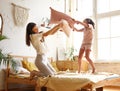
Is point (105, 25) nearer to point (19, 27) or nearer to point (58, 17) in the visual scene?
point (19, 27)

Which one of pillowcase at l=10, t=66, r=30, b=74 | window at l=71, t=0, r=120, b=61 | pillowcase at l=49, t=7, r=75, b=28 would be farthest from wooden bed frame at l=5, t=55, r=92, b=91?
window at l=71, t=0, r=120, b=61

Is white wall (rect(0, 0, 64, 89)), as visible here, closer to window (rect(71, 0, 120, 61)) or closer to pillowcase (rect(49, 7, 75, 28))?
window (rect(71, 0, 120, 61))

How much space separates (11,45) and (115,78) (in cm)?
239

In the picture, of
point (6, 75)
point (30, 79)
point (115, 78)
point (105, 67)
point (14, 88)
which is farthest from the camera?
point (105, 67)

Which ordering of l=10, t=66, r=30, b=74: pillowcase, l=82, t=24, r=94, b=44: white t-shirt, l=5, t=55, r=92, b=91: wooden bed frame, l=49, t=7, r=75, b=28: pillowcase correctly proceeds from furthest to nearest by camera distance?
l=10, t=66, r=30, b=74: pillowcase < l=82, t=24, r=94, b=44: white t-shirt < l=49, t=7, r=75, b=28: pillowcase < l=5, t=55, r=92, b=91: wooden bed frame

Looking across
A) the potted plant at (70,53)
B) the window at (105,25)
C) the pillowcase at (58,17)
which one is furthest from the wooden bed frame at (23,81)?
the window at (105,25)

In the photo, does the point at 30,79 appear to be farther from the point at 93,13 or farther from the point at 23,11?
the point at 93,13

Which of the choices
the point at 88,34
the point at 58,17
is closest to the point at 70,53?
the point at 88,34

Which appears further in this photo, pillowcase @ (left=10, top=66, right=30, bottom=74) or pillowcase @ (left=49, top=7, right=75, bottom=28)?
pillowcase @ (left=10, top=66, right=30, bottom=74)

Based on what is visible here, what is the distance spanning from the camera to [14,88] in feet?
14.8

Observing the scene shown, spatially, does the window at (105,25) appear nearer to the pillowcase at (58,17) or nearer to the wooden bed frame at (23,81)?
the wooden bed frame at (23,81)

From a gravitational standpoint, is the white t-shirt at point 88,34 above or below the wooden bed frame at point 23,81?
above

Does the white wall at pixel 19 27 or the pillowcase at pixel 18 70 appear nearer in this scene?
the pillowcase at pixel 18 70

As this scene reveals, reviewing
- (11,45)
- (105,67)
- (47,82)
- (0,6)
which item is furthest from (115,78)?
(0,6)
